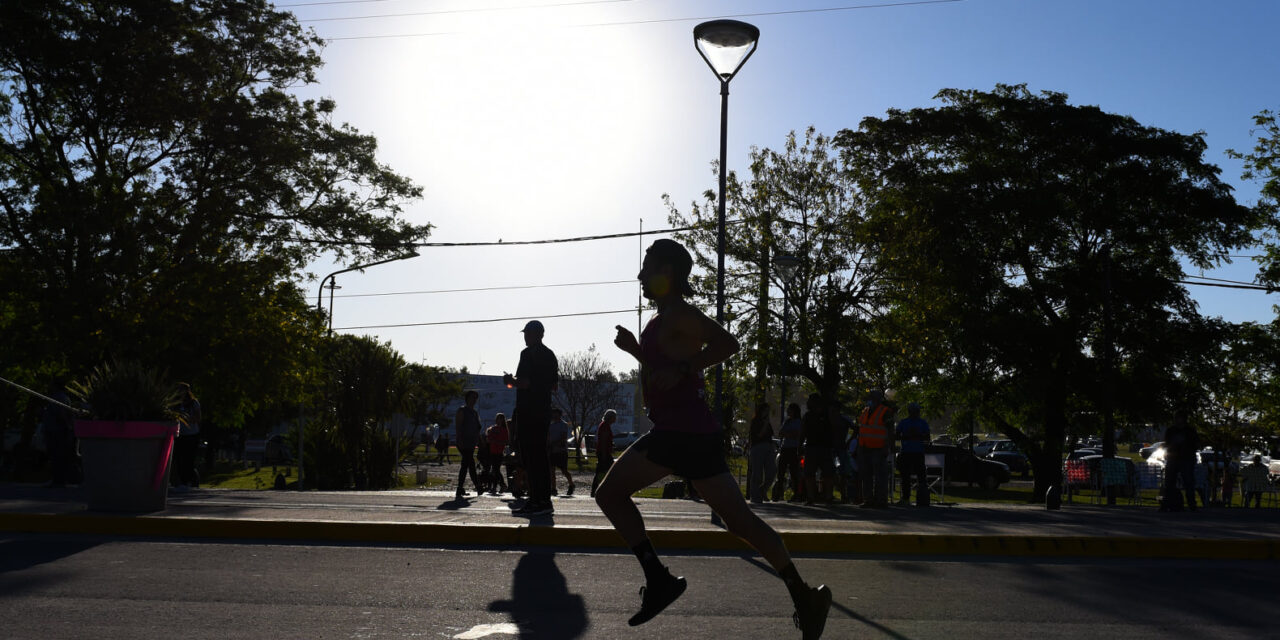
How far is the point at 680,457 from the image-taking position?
181 inches

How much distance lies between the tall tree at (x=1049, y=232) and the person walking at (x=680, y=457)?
2874 centimetres

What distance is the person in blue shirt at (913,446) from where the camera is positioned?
1470cm

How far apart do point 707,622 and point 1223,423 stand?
3828cm

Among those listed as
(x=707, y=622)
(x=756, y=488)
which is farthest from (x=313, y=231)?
(x=707, y=622)

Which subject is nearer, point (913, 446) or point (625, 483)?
point (625, 483)

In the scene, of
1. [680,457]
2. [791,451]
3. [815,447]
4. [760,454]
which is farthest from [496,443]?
[680,457]

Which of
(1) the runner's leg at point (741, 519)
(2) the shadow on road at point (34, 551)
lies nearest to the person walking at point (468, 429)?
(2) the shadow on road at point (34, 551)

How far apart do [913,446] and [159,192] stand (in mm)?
20538

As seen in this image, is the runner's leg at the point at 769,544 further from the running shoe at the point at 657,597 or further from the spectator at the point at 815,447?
the spectator at the point at 815,447

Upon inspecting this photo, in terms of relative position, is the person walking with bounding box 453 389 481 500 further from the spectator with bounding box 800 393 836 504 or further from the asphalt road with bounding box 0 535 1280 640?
the asphalt road with bounding box 0 535 1280 640

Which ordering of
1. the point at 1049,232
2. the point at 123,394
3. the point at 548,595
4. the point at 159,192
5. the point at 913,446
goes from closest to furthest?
the point at 548,595
the point at 123,394
the point at 913,446
the point at 159,192
the point at 1049,232

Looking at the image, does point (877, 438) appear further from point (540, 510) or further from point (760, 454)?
point (540, 510)

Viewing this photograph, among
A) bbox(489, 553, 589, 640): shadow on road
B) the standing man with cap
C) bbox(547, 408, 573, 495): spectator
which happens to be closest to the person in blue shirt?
bbox(547, 408, 573, 495): spectator

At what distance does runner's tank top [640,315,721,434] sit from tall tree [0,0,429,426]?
23.9 metres
